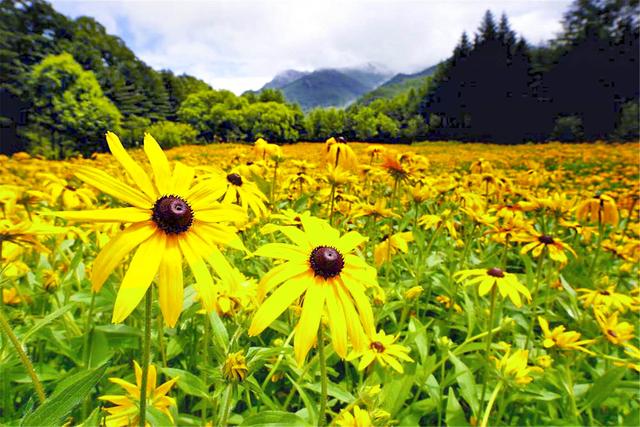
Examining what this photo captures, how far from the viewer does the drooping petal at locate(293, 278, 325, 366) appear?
0.63 m

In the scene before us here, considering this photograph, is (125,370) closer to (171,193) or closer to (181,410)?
(181,410)

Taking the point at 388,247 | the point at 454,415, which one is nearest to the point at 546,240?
the point at 388,247

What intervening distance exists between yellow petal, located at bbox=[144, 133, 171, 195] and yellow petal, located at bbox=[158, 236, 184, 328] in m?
0.12

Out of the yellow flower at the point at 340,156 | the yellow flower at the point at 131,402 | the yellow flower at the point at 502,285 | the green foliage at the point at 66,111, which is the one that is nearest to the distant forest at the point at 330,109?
the green foliage at the point at 66,111

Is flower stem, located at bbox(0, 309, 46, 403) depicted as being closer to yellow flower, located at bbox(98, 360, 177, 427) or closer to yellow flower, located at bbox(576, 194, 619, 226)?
yellow flower, located at bbox(98, 360, 177, 427)

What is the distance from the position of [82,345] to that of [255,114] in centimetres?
648

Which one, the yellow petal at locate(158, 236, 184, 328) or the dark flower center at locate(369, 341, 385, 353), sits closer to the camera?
the yellow petal at locate(158, 236, 184, 328)

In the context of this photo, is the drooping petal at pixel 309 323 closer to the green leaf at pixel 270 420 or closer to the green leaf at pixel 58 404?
the green leaf at pixel 270 420

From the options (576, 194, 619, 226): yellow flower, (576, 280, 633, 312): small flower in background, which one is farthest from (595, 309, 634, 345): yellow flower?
(576, 194, 619, 226): yellow flower

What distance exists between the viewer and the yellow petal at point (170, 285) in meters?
0.55

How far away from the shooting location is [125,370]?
136cm

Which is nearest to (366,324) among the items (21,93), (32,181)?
(32,181)

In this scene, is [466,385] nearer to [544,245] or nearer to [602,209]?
[544,245]

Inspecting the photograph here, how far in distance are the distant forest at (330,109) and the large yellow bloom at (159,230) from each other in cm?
551
